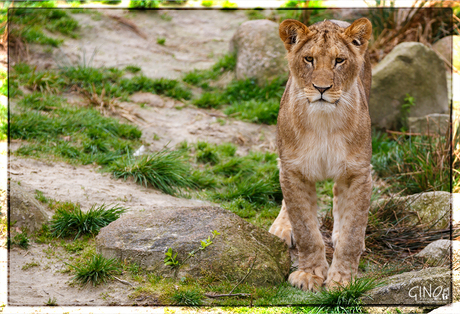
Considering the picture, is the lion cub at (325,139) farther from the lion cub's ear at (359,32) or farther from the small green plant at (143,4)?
the small green plant at (143,4)

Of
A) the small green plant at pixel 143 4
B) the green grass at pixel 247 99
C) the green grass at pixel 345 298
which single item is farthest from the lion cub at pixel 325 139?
the small green plant at pixel 143 4

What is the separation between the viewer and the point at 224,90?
382 inches

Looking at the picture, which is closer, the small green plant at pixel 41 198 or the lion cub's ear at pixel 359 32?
the lion cub's ear at pixel 359 32

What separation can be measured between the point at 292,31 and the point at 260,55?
5.62 m

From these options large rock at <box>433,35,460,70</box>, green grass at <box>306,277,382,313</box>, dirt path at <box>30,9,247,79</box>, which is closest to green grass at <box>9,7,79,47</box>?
dirt path at <box>30,9,247,79</box>

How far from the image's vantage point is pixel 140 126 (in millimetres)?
7910

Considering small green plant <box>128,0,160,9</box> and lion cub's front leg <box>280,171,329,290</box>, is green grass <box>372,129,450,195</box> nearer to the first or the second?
lion cub's front leg <box>280,171,329,290</box>

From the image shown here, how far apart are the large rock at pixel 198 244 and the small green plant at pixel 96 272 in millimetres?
157

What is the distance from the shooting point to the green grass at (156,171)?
6.11 meters

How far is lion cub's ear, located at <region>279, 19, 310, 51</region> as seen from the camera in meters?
4.05

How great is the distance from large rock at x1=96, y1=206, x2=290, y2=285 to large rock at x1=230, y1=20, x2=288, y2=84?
554 cm

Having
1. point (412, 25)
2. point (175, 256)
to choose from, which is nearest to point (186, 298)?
point (175, 256)

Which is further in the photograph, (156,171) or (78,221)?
(156,171)

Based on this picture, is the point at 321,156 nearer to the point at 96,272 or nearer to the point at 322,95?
the point at 322,95
